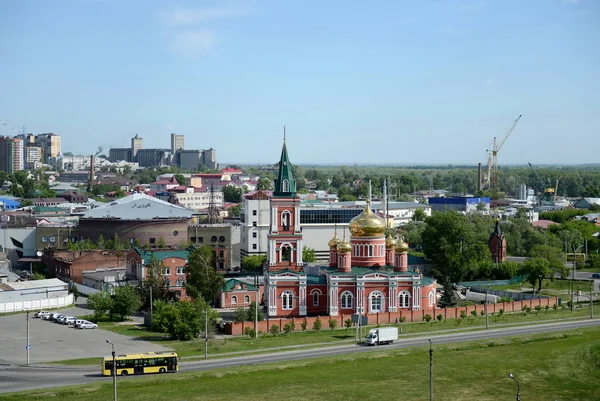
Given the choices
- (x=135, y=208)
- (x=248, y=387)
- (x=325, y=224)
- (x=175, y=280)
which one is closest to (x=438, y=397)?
(x=248, y=387)

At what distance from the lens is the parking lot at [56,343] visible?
176 feet

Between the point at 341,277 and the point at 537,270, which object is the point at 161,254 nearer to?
the point at 341,277

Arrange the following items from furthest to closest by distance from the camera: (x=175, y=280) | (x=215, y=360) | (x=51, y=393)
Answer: (x=175, y=280) < (x=215, y=360) < (x=51, y=393)

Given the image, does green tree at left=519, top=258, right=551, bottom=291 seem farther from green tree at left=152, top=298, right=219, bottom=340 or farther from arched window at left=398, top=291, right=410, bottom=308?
green tree at left=152, top=298, right=219, bottom=340

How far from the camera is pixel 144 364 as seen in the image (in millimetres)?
48906

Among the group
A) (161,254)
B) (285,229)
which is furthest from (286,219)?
(161,254)

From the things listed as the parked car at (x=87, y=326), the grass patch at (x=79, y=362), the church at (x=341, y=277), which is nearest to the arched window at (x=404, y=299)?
the church at (x=341, y=277)

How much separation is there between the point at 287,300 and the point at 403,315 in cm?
817

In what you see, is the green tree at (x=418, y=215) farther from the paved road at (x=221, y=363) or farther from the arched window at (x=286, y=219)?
the paved road at (x=221, y=363)

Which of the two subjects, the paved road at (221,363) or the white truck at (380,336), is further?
the white truck at (380,336)

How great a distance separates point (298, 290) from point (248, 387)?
22.2 m

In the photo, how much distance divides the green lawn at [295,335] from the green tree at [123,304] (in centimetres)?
135

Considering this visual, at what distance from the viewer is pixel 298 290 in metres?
67.2

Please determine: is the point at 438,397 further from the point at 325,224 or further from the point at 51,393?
the point at 325,224
